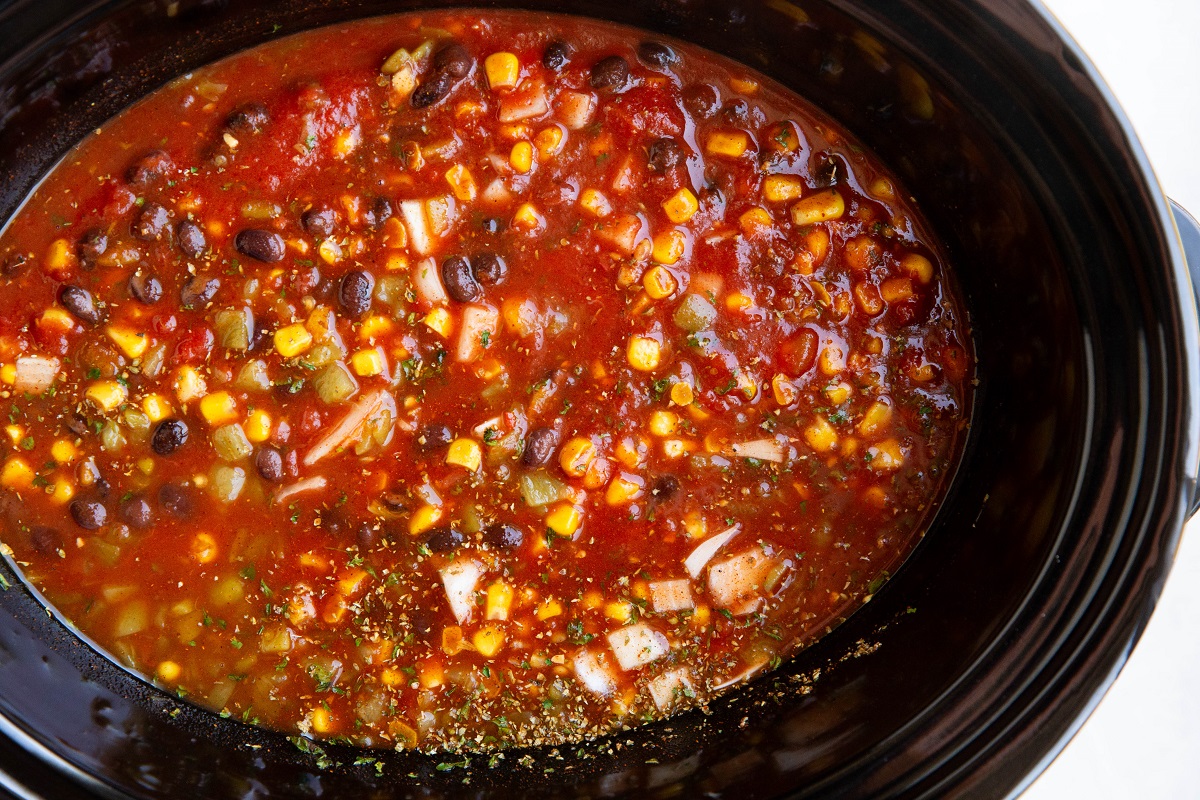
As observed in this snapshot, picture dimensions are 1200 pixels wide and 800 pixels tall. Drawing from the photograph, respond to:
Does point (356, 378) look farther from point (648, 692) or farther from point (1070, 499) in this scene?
point (1070, 499)

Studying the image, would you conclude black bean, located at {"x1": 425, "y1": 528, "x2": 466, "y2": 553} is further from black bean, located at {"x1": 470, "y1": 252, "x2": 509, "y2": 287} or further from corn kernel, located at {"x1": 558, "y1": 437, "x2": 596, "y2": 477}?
black bean, located at {"x1": 470, "y1": 252, "x2": 509, "y2": 287}

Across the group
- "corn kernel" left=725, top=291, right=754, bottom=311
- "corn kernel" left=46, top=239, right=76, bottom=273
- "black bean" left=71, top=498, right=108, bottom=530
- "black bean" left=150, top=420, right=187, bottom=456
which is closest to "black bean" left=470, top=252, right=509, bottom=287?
"corn kernel" left=725, top=291, right=754, bottom=311

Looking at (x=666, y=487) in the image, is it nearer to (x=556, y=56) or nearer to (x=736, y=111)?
(x=736, y=111)

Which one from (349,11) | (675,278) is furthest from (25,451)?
(675,278)

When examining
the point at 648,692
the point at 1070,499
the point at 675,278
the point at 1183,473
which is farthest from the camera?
the point at 648,692

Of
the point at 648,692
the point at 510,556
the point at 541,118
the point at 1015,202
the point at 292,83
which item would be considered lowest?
the point at 648,692

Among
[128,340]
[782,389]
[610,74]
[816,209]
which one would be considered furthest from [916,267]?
[128,340]
